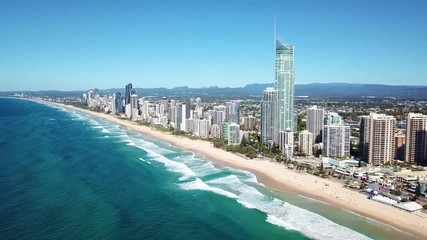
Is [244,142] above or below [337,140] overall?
below

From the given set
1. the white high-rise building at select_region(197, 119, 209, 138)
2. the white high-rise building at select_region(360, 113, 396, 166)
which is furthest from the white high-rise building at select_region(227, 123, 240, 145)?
Answer: the white high-rise building at select_region(360, 113, 396, 166)

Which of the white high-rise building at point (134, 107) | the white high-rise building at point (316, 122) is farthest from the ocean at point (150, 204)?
the white high-rise building at point (134, 107)

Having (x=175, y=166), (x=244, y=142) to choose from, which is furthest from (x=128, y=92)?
(x=175, y=166)

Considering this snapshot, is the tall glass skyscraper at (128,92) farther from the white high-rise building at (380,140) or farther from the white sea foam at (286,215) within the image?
the white sea foam at (286,215)

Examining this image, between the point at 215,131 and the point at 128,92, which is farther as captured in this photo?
the point at 128,92

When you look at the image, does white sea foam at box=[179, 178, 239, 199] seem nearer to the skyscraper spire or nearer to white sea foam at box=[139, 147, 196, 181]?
white sea foam at box=[139, 147, 196, 181]

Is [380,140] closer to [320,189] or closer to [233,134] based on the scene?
[320,189]
